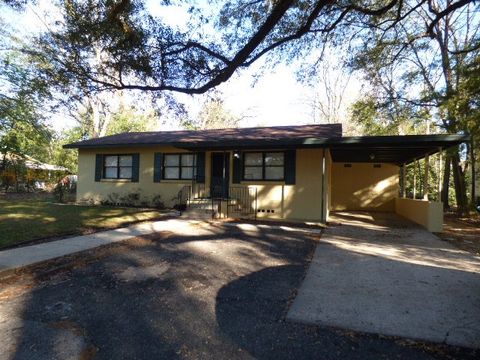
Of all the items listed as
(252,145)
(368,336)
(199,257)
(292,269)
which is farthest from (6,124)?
(368,336)

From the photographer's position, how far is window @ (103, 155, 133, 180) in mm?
14870

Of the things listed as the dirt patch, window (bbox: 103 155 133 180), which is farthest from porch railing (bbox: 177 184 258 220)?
the dirt patch

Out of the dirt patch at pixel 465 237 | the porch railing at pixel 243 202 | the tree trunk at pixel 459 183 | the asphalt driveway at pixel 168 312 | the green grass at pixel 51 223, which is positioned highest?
the tree trunk at pixel 459 183

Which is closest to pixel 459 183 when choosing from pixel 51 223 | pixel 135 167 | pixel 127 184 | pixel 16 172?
pixel 135 167

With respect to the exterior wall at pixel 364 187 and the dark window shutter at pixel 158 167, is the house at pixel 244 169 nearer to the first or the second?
the dark window shutter at pixel 158 167

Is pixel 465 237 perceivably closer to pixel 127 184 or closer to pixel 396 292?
pixel 396 292

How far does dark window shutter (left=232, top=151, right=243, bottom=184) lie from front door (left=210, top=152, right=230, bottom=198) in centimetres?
27

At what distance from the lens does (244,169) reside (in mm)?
12609

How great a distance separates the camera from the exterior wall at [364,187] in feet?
57.5

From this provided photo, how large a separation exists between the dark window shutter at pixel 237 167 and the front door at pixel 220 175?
0.90 feet

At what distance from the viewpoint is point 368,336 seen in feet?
10.4

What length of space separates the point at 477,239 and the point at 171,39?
369 inches

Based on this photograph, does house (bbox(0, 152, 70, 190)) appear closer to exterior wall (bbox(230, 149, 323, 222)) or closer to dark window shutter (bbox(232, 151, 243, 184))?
dark window shutter (bbox(232, 151, 243, 184))

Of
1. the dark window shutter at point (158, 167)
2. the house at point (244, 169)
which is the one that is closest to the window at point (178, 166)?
the house at point (244, 169)
